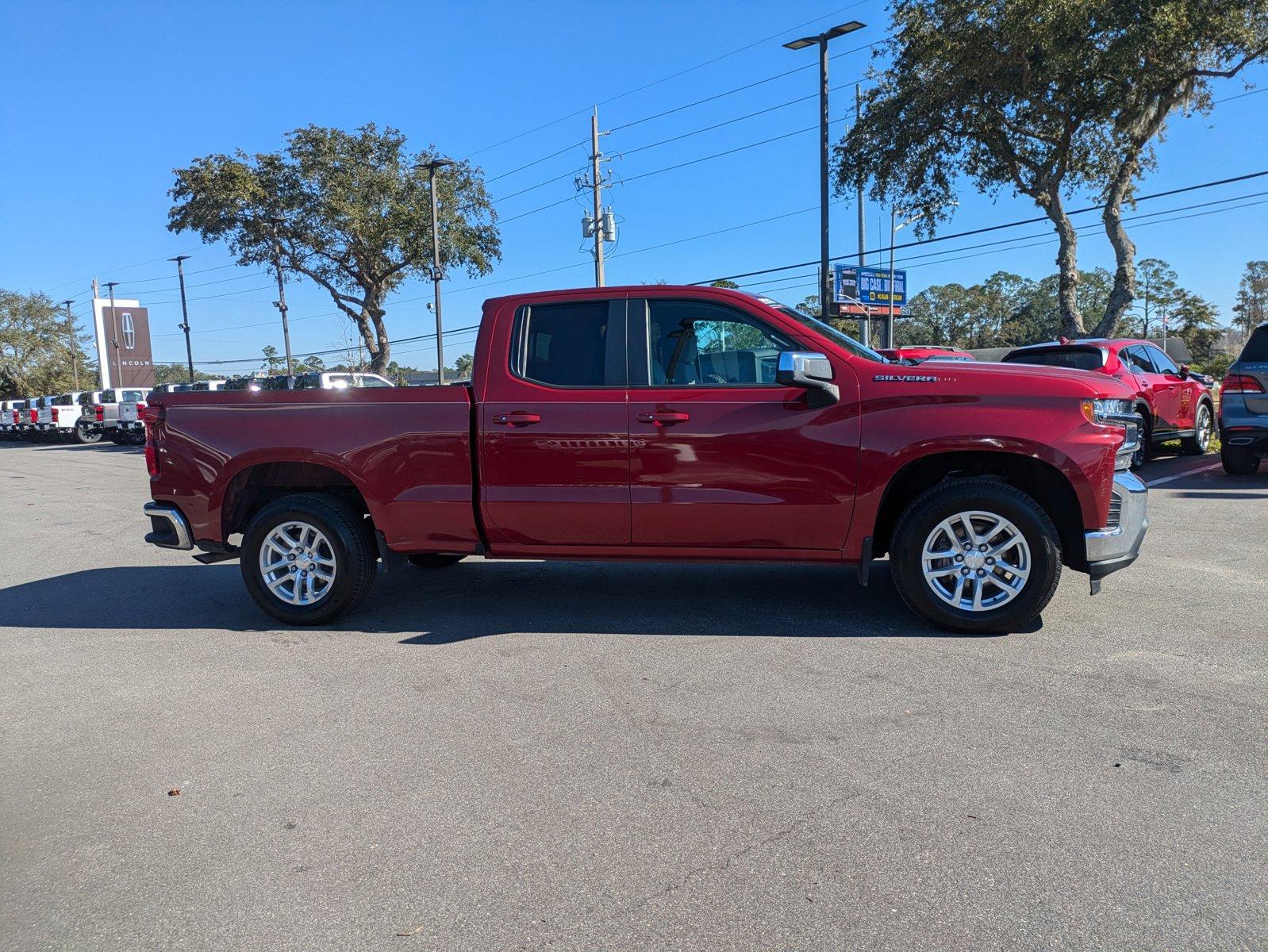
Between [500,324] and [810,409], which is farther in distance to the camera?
[500,324]

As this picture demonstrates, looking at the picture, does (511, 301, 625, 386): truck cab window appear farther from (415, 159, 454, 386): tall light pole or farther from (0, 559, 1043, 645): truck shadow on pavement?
(415, 159, 454, 386): tall light pole

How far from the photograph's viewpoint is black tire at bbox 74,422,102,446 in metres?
31.6

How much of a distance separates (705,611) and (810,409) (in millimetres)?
1485

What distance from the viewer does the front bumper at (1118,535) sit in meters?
4.91

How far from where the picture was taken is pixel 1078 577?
20.7ft

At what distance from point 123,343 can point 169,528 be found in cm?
7633

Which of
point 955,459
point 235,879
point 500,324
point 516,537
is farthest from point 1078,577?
point 235,879

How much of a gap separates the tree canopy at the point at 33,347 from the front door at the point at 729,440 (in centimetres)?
8107

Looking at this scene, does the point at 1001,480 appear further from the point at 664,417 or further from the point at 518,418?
the point at 518,418

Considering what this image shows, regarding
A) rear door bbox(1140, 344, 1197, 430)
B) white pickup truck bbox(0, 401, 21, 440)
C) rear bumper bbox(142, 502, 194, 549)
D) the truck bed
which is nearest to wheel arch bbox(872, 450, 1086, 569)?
the truck bed

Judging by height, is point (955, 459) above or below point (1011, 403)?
below

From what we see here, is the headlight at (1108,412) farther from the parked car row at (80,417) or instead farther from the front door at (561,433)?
the parked car row at (80,417)

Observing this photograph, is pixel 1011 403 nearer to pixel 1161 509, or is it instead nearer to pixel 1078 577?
pixel 1078 577

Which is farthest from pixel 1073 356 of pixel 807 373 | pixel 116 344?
pixel 116 344
